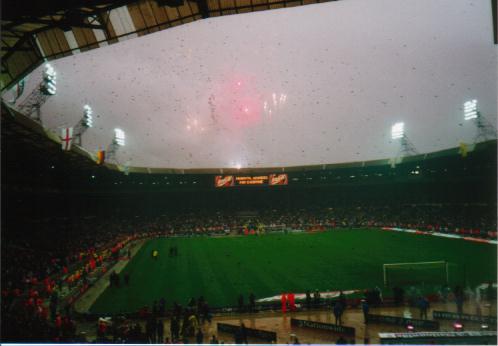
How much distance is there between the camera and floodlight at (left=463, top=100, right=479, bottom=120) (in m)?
48.3

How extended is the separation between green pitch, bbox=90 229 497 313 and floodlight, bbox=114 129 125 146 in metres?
29.0

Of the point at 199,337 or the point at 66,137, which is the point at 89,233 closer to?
the point at 66,137

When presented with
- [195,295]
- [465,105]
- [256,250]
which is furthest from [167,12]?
[465,105]

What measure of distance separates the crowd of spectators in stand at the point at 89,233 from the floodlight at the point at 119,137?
47.2 feet

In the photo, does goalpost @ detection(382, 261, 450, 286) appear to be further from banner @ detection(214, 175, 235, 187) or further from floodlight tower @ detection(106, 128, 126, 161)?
floodlight tower @ detection(106, 128, 126, 161)

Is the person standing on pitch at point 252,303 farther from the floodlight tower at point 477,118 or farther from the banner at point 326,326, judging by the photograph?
the floodlight tower at point 477,118

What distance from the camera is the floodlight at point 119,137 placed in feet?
216

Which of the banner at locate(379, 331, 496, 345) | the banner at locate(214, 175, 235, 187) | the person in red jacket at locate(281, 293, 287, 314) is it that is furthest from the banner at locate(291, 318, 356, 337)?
the banner at locate(214, 175, 235, 187)

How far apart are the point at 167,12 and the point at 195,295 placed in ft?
54.2

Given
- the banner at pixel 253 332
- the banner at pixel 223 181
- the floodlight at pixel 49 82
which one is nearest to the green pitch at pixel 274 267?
the banner at pixel 253 332

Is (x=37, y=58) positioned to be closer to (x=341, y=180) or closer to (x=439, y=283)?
(x=439, y=283)

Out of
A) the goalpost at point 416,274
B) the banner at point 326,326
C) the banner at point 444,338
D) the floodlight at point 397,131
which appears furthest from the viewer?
the floodlight at point 397,131

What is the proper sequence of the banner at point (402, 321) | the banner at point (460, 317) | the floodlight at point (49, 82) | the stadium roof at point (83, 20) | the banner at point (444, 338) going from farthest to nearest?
the floodlight at point (49, 82), the banner at point (460, 317), the banner at point (402, 321), the banner at point (444, 338), the stadium roof at point (83, 20)

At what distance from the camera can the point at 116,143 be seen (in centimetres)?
6738
